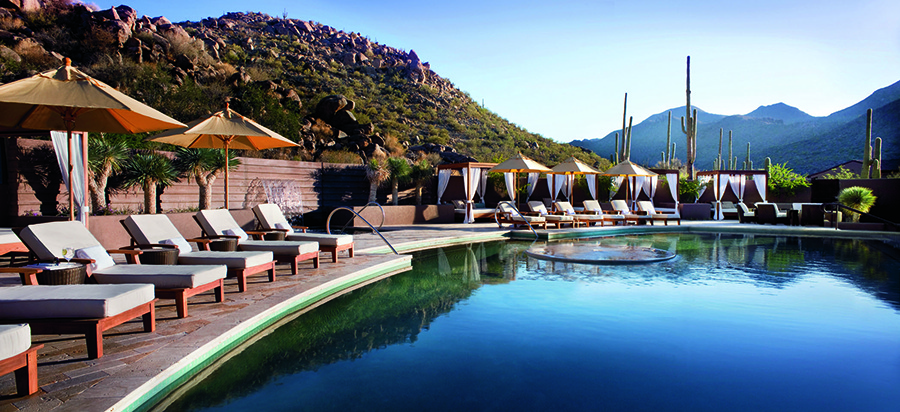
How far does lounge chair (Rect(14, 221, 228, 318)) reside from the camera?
11.5 feet

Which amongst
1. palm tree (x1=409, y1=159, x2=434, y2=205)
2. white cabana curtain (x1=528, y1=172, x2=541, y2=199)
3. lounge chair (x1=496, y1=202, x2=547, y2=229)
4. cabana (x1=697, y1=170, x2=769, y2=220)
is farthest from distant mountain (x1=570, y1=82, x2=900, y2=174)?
lounge chair (x1=496, y1=202, x2=547, y2=229)

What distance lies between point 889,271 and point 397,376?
7.71 m

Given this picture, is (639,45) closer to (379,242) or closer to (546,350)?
(379,242)

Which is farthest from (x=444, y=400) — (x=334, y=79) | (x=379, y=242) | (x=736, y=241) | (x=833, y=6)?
(x=334, y=79)

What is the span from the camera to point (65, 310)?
2.71 metres

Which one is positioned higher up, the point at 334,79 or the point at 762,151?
the point at 334,79

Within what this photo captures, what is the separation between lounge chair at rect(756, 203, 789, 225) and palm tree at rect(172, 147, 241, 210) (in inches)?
563

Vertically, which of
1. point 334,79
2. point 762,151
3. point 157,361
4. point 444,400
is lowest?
point 444,400

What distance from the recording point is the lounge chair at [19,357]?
2.12m

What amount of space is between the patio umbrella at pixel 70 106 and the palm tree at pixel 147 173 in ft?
14.0

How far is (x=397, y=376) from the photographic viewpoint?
10.2ft

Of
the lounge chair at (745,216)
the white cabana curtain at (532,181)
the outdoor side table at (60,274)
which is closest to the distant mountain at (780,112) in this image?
the lounge chair at (745,216)

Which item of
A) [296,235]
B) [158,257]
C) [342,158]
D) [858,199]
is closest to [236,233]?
[296,235]

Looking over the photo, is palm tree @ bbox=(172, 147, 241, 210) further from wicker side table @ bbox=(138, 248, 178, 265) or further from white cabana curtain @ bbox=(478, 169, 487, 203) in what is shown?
white cabana curtain @ bbox=(478, 169, 487, 203)
